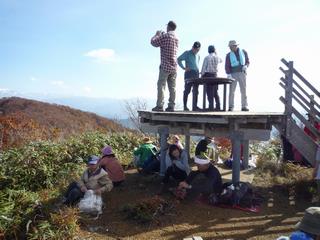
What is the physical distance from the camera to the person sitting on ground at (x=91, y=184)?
26.0 feet

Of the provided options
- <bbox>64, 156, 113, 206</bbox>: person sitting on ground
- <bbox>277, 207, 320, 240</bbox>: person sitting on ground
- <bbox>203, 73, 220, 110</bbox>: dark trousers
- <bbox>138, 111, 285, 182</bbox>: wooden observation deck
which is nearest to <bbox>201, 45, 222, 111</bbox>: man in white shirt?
<bbox>203, 73, 220, 110</bbox>: dark trousers

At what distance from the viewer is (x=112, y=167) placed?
9.20 meters

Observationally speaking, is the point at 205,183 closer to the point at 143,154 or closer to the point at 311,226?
the point at 143,154

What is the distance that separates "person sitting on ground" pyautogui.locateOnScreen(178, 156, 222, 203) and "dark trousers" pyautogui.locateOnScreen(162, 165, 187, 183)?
788 millimetres

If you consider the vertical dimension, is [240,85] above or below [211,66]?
below

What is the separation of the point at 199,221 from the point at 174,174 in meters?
1.98

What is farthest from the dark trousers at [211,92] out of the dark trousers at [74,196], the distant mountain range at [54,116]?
the distant mountain range at [54,116]

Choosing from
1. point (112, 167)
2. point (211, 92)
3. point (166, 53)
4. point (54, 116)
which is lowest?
point (112, 167)

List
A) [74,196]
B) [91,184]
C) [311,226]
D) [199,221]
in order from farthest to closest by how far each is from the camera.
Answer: [91,184] → [74,196] → [199,221] → [311,226]

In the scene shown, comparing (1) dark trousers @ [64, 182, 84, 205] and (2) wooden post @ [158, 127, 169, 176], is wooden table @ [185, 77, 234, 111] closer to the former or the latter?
(2) wooden post @ [158, 127, 169, 176]

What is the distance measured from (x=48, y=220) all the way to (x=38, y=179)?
334cm

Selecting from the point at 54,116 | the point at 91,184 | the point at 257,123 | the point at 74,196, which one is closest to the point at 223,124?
the point at 257,123

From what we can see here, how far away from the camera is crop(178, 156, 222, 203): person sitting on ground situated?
8.19 meters

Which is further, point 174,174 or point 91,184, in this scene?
point 174,174
